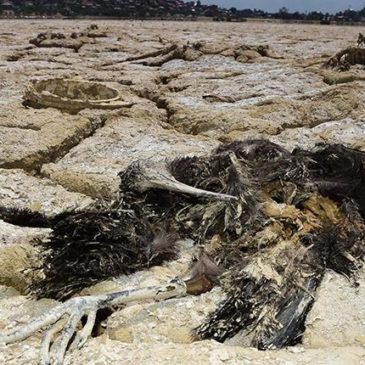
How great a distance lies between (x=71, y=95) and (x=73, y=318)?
13.1 feet

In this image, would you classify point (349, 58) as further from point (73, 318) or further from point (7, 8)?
point (7, 8)

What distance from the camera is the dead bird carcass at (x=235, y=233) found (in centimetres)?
226

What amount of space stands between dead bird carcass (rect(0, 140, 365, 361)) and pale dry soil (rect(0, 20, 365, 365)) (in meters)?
0.07

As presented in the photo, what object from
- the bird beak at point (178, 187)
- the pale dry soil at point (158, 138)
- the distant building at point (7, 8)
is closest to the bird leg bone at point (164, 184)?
the bird beak at point (178, 187)

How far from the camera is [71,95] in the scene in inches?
229

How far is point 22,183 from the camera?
363 cm

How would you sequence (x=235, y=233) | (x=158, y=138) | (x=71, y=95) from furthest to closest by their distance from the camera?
(x=71, y=95) → (x=158, y=138) → (x=235, y=233)

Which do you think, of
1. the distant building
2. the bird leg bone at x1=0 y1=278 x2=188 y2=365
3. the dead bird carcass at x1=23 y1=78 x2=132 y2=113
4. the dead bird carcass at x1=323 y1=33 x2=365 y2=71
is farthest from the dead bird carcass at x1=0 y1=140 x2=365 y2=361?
the distant building

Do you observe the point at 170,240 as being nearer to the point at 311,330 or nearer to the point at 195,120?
the point at 311,330

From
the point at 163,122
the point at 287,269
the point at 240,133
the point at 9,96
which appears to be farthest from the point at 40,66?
the point at 287,269

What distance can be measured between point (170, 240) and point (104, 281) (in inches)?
17.9

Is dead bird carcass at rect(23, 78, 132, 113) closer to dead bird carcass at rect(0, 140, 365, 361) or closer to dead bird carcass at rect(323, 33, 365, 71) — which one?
dead bird carcass at rect(0, 140, 365, 361)

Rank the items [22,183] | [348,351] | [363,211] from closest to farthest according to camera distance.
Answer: [348,351] < [363,211] < [22,183]

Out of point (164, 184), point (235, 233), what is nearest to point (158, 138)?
point (164, 184)
